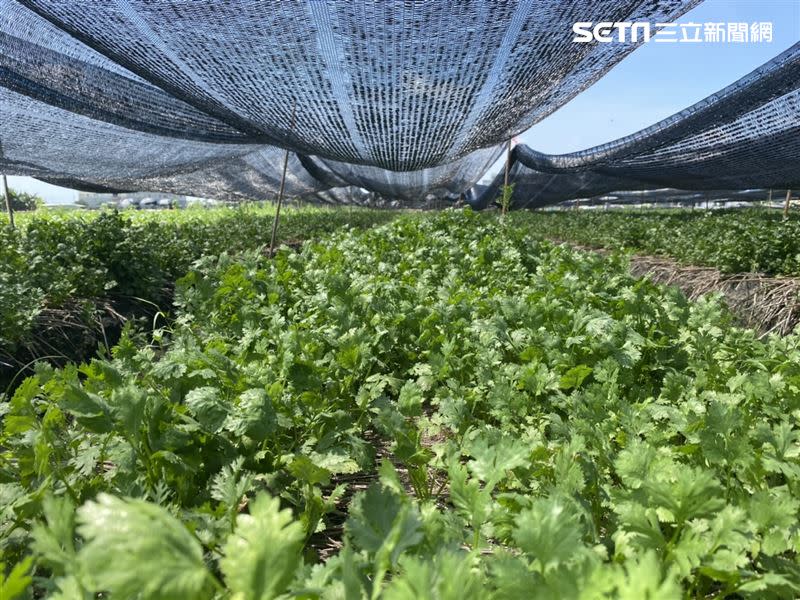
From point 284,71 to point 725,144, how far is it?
6717mm

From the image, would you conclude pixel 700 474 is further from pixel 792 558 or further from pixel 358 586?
pixel 358 586

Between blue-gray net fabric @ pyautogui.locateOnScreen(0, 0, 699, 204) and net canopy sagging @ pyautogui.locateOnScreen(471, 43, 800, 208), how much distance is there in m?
1.70

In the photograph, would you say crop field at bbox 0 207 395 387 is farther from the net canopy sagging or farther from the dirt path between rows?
the net canopy sagging

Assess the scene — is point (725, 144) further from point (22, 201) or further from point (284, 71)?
point (22, 201)

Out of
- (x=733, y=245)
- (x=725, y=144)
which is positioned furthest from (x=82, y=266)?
(x=725, y=144)

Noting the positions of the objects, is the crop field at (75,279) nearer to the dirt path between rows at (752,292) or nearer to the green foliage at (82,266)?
the green foliage at (82,266)

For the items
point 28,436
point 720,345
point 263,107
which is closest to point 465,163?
point 263,107

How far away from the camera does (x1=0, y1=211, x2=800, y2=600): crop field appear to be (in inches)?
28.1

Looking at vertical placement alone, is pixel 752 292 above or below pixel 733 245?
below

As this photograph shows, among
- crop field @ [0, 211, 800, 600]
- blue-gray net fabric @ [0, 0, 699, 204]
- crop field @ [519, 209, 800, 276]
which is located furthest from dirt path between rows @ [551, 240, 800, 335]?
blue-gray net fabric @ [0, 0, 699, 204]

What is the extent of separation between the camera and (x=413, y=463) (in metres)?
1.70

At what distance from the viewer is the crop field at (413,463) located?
28.1 inches

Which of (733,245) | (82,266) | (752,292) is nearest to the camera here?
(82,266)

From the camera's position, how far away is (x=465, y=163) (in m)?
17.9
